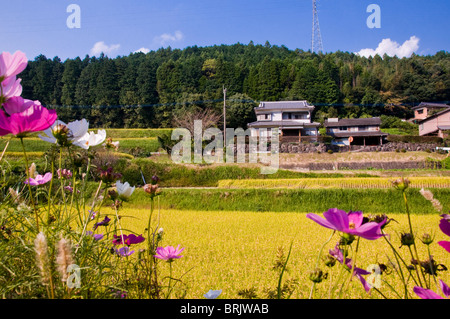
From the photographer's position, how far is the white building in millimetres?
28141

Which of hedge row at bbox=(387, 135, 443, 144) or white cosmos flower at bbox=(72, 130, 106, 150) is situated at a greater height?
hedge row at bbox=(387, 135, 443, 144)

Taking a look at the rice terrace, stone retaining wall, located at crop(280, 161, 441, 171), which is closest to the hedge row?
the rice terrace

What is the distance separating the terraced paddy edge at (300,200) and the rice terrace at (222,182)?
39mm

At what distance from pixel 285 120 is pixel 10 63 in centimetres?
3032

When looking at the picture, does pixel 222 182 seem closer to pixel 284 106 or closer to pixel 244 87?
pixel 284 106

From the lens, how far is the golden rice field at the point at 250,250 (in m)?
2.83

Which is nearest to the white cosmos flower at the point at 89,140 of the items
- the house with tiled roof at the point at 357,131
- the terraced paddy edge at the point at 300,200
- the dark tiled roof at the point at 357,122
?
the terraced paddy edge at the point at 300,200

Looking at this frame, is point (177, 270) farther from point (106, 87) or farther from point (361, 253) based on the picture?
point (106, 87)

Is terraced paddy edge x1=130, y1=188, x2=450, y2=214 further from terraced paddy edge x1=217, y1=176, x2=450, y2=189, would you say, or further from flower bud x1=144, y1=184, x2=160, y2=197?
flower bud x1=144, y1=184, x2=160, y2=197

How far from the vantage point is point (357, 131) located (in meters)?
29.6

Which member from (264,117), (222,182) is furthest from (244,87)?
(222,182)

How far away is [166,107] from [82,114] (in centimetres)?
957

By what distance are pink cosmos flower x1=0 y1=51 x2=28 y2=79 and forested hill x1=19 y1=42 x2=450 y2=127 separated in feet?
97.1
